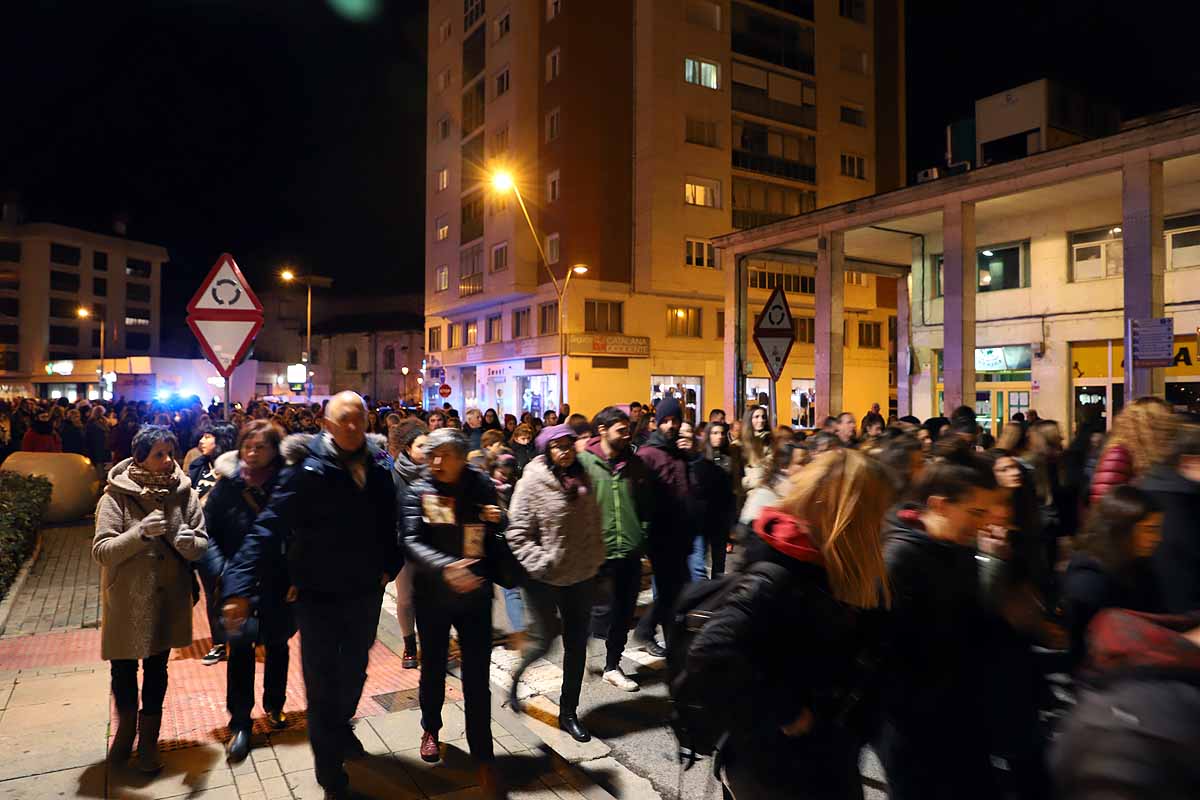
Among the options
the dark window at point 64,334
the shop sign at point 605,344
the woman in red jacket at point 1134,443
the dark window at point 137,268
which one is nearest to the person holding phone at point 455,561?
the woman in red jacket at point 1134,443

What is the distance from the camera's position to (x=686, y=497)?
676cm

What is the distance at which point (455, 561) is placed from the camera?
168 inches

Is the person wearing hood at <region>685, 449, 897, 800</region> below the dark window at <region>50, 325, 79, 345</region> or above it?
below

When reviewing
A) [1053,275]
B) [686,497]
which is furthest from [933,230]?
[686,497]

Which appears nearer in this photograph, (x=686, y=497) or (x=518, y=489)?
(x=518, y=489)

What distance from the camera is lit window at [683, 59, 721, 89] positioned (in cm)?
3594

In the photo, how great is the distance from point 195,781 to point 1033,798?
14.0 feet

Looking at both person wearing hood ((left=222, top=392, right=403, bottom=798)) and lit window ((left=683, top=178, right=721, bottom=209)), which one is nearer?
person wearing hood ((left=222, top=392, right=403, bottom=798))

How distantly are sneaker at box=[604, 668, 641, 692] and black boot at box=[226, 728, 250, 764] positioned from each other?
8.73 ft

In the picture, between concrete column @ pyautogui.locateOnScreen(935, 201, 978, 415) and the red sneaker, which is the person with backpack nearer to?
the red sneaker

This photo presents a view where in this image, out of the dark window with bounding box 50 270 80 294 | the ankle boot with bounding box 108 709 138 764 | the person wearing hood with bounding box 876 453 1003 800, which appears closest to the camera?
the person wearing hood with bounding box 876 453 1003 800

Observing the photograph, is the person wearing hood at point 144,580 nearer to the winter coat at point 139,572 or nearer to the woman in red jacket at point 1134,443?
the winter coat at point 139,572

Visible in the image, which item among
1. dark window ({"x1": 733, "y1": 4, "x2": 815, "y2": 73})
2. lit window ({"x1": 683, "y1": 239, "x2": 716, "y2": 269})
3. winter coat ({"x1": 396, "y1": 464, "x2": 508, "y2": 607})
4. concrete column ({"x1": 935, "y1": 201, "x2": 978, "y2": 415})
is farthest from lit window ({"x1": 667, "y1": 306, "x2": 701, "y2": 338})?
winter coat ({"x1": 396, "y1": 464, "x2": 508, "y2": 607})

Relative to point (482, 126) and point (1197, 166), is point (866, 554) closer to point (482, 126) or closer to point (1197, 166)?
point (1197, 166)
